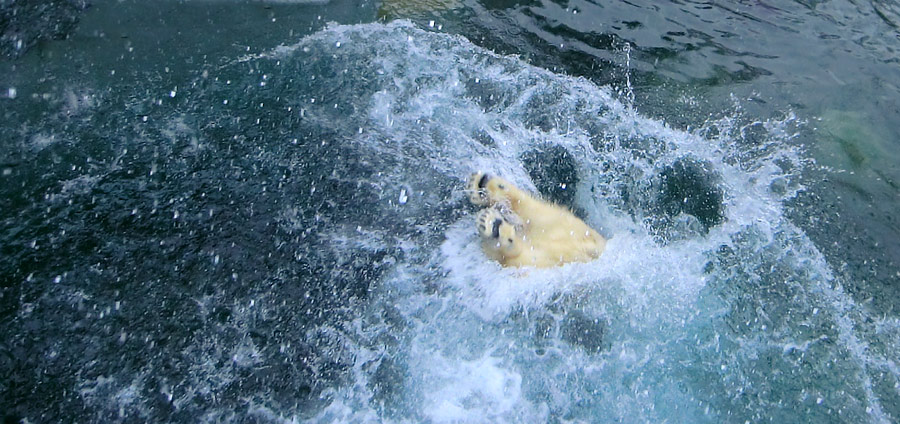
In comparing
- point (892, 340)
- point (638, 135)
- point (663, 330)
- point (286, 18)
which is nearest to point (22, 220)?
point (286, 18)

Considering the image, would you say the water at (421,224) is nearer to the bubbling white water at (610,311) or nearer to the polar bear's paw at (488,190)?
the bubbling white water at (610,311)

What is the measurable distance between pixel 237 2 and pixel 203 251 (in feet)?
12.8

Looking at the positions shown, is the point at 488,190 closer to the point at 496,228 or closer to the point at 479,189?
the point at 479,189

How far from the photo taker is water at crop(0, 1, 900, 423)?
4398mm

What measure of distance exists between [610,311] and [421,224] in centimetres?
164

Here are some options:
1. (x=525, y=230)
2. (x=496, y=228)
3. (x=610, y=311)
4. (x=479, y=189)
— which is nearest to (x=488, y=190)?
(x=479, y=189)

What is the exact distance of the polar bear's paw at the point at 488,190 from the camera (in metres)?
5.19

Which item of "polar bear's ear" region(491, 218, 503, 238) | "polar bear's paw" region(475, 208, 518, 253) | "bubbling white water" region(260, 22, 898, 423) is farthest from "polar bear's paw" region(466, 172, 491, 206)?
"polar bear's ear" region(491, 218, 503, 238)

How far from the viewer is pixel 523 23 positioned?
7973mm

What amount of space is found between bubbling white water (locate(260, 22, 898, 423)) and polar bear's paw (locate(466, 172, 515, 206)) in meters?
0.30

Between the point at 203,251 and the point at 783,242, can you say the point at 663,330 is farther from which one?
the point at 203,251

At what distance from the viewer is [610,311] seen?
497 centimetres

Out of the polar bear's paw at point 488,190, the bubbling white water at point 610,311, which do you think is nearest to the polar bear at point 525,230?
the polar bear's paw at point 488,190

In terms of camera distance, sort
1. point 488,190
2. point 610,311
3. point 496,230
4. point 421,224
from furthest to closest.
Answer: point 421,224, point 488,190, point 610,311, point 496,230
